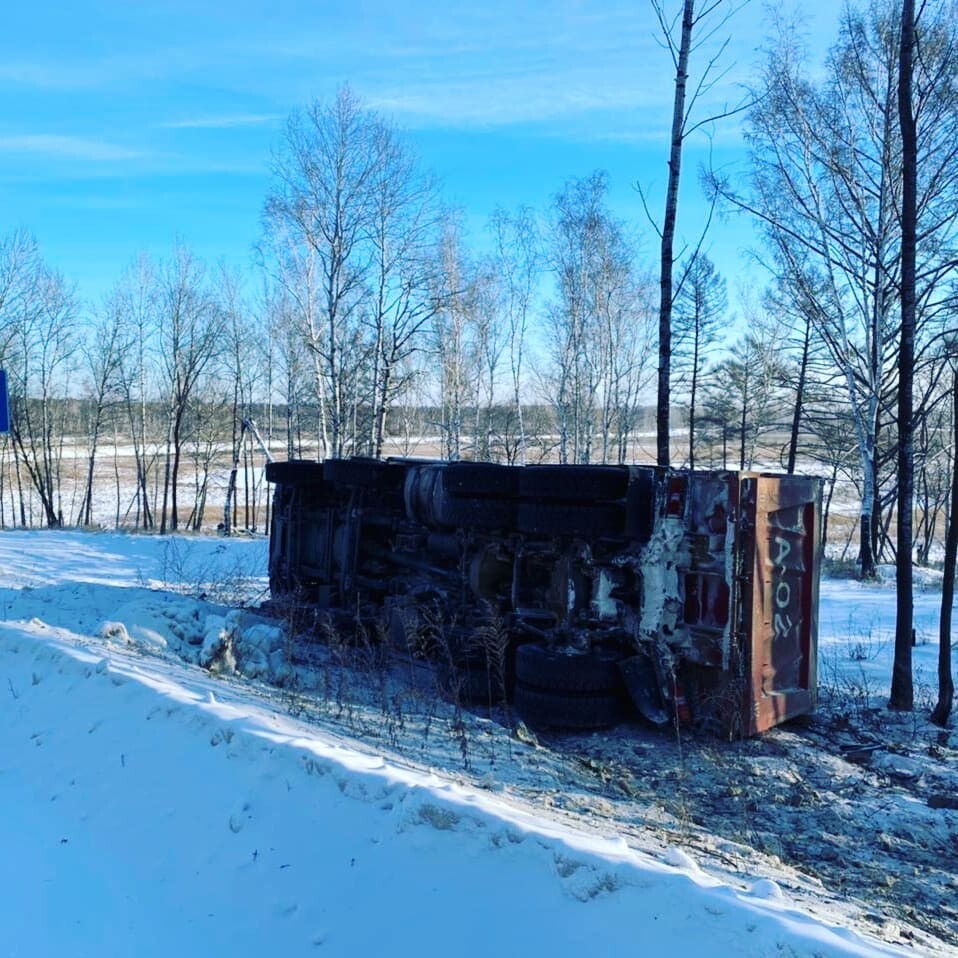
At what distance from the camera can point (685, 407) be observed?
31.1m

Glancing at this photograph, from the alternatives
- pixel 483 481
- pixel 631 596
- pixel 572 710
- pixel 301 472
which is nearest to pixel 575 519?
pixel 631 596

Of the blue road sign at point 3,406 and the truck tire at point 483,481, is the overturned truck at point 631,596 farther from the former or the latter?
the blue road sign at point 3,406

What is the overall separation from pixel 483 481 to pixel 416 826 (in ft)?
11.1

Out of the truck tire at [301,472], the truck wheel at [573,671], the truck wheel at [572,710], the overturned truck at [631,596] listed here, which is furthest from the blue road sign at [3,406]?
the truck wheel at [572,710]

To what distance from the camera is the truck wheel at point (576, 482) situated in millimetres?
5328

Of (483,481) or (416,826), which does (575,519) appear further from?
(416,826)

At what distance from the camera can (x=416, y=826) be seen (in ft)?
9.64

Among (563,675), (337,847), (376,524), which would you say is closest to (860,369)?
(376,524)

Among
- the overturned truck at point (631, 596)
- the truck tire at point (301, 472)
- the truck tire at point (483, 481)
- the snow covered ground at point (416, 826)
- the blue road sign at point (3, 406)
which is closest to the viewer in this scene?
the snow covered ground at point (416, 826)

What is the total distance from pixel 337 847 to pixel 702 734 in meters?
3.05

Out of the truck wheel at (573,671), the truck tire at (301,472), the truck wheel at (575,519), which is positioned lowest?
the truck wheel at (573,671)

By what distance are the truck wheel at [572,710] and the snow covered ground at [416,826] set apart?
108mm

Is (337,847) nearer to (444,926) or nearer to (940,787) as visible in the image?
(444,926)

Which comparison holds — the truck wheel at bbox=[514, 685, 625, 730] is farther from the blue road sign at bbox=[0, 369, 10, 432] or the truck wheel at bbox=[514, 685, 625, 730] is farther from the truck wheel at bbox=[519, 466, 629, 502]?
the blue road sign at bbox=[0, 369, 10, 432]
